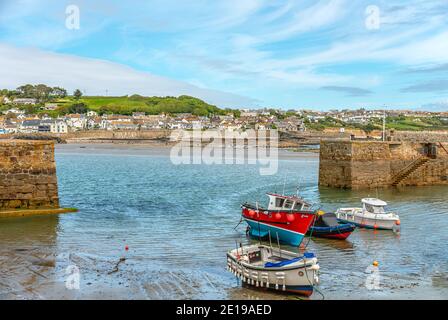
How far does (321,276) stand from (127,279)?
4.71 meters

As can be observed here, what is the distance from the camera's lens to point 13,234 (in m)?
16.9

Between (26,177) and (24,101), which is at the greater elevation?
(24,101)

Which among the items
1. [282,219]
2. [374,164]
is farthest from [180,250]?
[374,164]

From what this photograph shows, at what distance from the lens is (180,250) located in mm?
15539

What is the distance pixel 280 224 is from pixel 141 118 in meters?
135

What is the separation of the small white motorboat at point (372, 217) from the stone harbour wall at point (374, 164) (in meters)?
9.01

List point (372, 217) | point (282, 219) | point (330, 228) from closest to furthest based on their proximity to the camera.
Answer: point (282, 219)
point (330, 228)
point (372, 217)

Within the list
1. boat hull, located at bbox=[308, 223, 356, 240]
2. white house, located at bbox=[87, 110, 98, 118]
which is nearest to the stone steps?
boat hull, located at bbox=[308, 223, 356, 240]

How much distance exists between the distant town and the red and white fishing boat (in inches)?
4084

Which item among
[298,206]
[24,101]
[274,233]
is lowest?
[274,233]

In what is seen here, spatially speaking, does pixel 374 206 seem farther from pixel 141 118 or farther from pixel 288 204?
pixel 141 118

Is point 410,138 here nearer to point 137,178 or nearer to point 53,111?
point 137,178

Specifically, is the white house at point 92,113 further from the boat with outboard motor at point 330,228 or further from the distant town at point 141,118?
the boat with outboard motor at point 330,228
